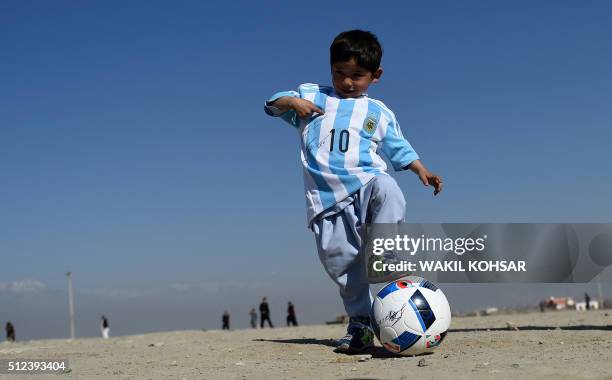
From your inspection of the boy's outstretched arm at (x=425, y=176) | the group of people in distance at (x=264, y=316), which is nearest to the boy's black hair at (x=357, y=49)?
the boy's outstretched arm at (x=425, y=176)

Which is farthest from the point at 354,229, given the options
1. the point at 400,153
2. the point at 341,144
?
the point at 400,153

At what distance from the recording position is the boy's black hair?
242 inches

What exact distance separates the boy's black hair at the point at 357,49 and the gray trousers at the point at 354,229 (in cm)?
106

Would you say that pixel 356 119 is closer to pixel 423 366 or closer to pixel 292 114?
pixel 292 114

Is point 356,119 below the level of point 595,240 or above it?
above

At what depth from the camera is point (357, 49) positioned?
20.1 ft

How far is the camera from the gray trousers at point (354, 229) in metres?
6.09

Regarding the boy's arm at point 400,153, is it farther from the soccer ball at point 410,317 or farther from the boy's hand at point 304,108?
the soccer ball at point 410,317

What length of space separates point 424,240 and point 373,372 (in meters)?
2.39

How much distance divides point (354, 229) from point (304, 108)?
1207 mm

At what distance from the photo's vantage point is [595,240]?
781 cm

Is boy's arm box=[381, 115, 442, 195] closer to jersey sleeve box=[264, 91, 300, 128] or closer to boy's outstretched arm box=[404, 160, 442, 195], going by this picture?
boy's outstretched arm box=[404, 160, 442, 195]

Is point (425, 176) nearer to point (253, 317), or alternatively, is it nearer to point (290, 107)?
point (290, 107)

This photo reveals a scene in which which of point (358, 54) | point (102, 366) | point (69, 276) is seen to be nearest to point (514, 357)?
point (358, 54)
